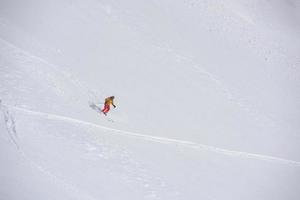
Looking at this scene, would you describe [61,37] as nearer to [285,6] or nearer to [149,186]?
[149,186]

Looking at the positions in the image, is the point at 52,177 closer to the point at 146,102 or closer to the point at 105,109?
the point at 105,109

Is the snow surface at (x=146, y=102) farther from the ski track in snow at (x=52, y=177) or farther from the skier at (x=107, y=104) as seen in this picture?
the skier at (x=107, y=104)

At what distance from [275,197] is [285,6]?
2065 cm

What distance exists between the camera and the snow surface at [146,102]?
13.3m

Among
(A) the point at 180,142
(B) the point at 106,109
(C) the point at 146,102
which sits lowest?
(A) the point at 180,142

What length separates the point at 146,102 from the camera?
1866 cm

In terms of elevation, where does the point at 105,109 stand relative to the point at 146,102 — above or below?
below

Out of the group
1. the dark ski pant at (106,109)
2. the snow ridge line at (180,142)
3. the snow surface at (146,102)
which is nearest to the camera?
the snow surface at (146,102)

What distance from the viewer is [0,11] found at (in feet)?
63.8

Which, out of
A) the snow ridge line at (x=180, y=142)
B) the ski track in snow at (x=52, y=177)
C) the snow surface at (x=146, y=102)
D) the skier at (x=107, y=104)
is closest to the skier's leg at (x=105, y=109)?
the skier at (x=107, y=104)

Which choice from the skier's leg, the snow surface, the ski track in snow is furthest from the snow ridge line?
the ski track in snow

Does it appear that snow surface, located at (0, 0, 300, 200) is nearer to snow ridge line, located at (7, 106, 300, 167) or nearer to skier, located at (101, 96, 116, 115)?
snow ridge line, located at (7, 106, 300, 167)

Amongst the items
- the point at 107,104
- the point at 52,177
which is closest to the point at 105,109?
the point at 107,104

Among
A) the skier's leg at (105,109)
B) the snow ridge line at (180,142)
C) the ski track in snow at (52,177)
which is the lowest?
the ski track in snow at (52,177)
